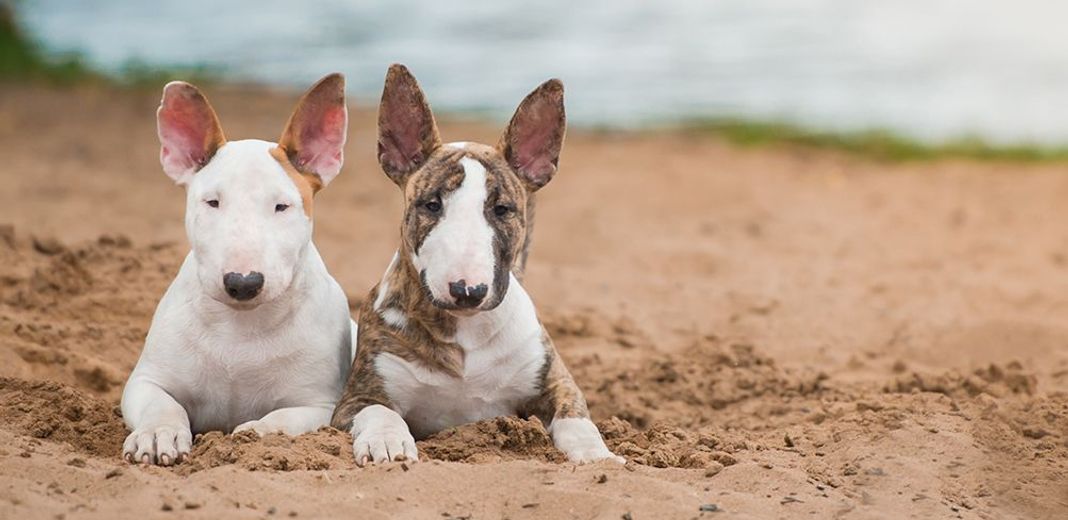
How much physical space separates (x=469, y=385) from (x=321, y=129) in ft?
3.63

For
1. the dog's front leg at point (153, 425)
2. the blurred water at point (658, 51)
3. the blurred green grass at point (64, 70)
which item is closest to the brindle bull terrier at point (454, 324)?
the dog's front leg at point (153, 425)

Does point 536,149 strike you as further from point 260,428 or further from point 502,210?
point 260,428

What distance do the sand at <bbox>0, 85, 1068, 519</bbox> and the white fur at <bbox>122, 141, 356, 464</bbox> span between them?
0.76 feet

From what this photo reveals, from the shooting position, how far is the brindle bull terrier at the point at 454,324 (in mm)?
5590

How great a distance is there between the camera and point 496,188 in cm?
557

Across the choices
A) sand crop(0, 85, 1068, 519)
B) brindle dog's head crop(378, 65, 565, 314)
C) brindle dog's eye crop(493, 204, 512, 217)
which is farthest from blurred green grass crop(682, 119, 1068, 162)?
brindle dog's eye crop(493, 204, 512, 217)

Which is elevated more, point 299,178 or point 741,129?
point 299,178

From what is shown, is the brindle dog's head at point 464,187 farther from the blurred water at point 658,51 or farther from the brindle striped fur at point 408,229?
the blurred water at point 658,51

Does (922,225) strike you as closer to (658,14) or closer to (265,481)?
(265,481)

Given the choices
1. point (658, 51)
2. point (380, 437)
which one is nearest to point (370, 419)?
point (380, 437)

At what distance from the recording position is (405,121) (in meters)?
5.86

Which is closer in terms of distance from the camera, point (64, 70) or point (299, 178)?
point (299, 178)

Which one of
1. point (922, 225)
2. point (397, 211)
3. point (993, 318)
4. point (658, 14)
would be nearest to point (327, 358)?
point (993, 318)

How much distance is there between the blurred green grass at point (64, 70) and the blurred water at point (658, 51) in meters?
0.60
